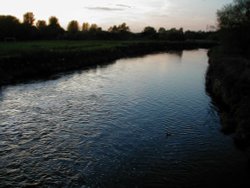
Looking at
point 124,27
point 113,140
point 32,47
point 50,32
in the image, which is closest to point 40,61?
point 32,47

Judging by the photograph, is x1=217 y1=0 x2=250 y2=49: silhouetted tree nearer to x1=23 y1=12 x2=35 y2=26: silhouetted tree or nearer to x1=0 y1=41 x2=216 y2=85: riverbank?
x1=0 y1=41 x2=216 y2=85: riverbank

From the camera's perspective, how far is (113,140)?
21.1 metres

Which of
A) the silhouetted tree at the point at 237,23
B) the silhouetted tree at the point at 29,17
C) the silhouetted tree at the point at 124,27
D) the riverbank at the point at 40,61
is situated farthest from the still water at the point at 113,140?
the silhouetted tree at the point at 124,27

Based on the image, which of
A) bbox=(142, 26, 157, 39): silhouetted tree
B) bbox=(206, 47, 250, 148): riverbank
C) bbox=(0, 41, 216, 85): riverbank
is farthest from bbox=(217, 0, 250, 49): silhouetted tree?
bbox=(142, 26, 157, 39): silhouetted tree

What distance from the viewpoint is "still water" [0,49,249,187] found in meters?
16.1

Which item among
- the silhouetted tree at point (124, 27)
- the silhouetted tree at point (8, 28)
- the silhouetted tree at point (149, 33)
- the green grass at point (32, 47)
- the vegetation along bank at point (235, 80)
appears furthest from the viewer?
the silhouetted tree at point (124, 27)

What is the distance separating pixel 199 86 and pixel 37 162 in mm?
29877

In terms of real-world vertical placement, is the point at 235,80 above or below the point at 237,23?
below

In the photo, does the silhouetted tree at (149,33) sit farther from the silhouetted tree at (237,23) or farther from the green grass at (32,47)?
the silhouetted tree at (237,23)

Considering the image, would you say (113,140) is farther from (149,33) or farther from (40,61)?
(149,33)

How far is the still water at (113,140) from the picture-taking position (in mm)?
16070

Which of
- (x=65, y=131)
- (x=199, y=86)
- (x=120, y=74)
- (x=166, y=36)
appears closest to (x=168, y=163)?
(x=65, y=131)

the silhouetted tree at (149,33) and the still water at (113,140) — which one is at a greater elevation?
the silhouetted tree at (149,33)

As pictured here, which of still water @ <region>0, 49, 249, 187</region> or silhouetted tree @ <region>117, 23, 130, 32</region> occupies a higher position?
silhouetted tree @ <region>117, 23, 130, 32</region>
